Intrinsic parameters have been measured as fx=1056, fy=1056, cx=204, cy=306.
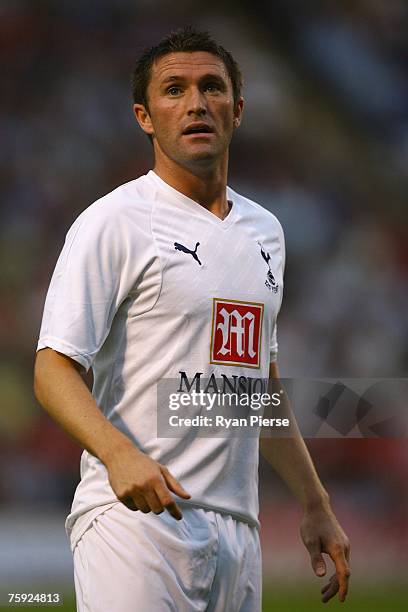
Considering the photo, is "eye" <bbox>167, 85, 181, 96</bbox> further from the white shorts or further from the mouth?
the white shorts

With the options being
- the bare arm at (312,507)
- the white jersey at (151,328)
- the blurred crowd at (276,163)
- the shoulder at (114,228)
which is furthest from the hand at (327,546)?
the blurred crowd at (276,163)

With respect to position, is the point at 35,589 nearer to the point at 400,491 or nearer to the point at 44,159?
the point at 400,491

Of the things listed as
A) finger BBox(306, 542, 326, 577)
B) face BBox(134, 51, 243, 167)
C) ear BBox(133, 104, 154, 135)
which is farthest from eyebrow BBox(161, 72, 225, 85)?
finger BBox(306, 542, 326, 577)

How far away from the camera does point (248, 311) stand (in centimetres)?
245

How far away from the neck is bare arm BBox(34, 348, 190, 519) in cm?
60

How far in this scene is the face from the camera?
2.55 m

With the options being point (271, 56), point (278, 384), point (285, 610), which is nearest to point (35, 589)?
point (285, 610)

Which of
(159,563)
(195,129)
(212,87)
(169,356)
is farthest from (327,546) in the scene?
(212,87)

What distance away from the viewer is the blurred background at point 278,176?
7.20m

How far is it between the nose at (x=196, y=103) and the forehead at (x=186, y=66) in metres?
0.04

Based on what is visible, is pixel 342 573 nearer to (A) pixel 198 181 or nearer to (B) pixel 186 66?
(A) pixel 198 181

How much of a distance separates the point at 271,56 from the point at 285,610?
4800mm

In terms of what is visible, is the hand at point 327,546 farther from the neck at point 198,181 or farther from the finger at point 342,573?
the neck at point 198,181

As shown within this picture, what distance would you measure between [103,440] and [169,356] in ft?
1.14
